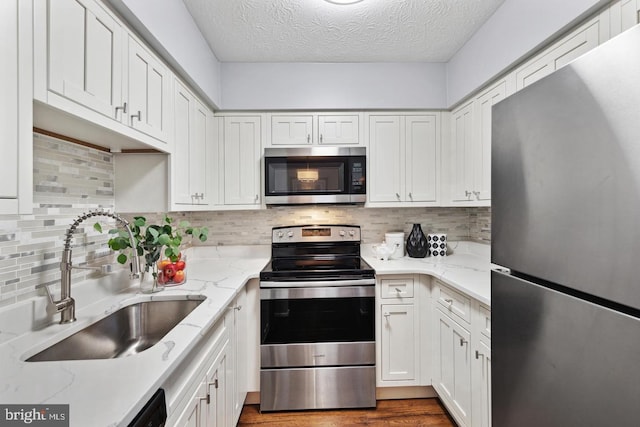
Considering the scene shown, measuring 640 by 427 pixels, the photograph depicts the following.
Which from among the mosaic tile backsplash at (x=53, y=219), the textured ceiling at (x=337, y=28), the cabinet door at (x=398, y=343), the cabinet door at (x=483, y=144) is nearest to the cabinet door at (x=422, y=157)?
the cabinet door at (x=483, y=144)

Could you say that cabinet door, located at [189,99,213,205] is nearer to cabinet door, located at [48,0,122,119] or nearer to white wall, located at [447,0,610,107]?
cabinet door, located at [48,0,122,119]

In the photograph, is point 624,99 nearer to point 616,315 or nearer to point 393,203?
point 616,315

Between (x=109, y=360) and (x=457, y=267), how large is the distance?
2.02 m

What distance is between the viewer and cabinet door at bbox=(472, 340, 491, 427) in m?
1.48

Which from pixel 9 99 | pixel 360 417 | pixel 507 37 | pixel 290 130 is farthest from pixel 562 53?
pixel 360 417

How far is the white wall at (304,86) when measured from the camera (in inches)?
94.4

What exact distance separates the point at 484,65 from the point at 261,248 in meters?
2.11

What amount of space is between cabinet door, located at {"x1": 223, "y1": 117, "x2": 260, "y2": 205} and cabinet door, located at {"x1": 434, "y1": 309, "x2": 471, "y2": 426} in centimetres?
168

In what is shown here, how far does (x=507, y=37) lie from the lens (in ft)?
5.62

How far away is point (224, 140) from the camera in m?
2.43

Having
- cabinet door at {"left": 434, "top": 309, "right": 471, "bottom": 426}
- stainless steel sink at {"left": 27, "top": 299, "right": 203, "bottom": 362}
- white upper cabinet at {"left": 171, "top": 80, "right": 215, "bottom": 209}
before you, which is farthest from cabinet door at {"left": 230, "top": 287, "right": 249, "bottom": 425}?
cabinet door at {"left": 434, "top": 309, "right": 471, "bottom": 426}

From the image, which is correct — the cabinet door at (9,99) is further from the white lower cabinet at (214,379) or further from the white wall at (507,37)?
the white wall at (507,37)

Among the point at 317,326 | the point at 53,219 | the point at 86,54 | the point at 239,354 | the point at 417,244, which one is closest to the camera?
the point at 86,54

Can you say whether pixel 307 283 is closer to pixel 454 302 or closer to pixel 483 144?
pixel 454 302
